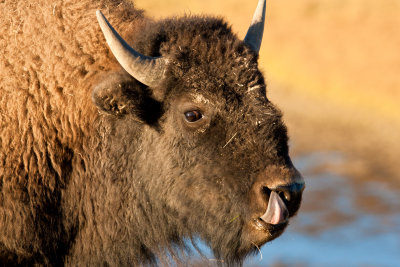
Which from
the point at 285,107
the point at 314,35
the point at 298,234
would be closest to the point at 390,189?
the point at 298,234

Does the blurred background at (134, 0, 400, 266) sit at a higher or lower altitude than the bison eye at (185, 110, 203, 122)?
higher

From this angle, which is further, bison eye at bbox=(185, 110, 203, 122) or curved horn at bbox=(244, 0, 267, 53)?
curved horn at bbox=(244, 0, 267, 53)

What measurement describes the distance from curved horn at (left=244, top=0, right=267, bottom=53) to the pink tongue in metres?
1.46

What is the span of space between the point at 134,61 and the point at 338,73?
14175 millimetres

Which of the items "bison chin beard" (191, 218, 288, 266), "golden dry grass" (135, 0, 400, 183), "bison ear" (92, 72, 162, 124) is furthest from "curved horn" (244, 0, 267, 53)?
"golden dry grass" (135, 0, 400, 183)

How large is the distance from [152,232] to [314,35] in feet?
52.0

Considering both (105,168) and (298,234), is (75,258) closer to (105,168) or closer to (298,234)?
(105,168)

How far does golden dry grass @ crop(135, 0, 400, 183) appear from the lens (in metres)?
16.0

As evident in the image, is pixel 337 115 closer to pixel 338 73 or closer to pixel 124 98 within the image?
pixel 338 73

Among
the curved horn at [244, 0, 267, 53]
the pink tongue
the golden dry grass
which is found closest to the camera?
the pink tongue

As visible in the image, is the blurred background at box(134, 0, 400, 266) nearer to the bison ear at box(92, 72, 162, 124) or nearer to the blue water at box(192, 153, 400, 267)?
the blue water at box(192, 153, 400, 267)

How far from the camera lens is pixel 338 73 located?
61.9 ft

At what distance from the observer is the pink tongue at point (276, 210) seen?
5.05 metres

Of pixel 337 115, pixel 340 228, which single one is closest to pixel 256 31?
pixel 340 228
